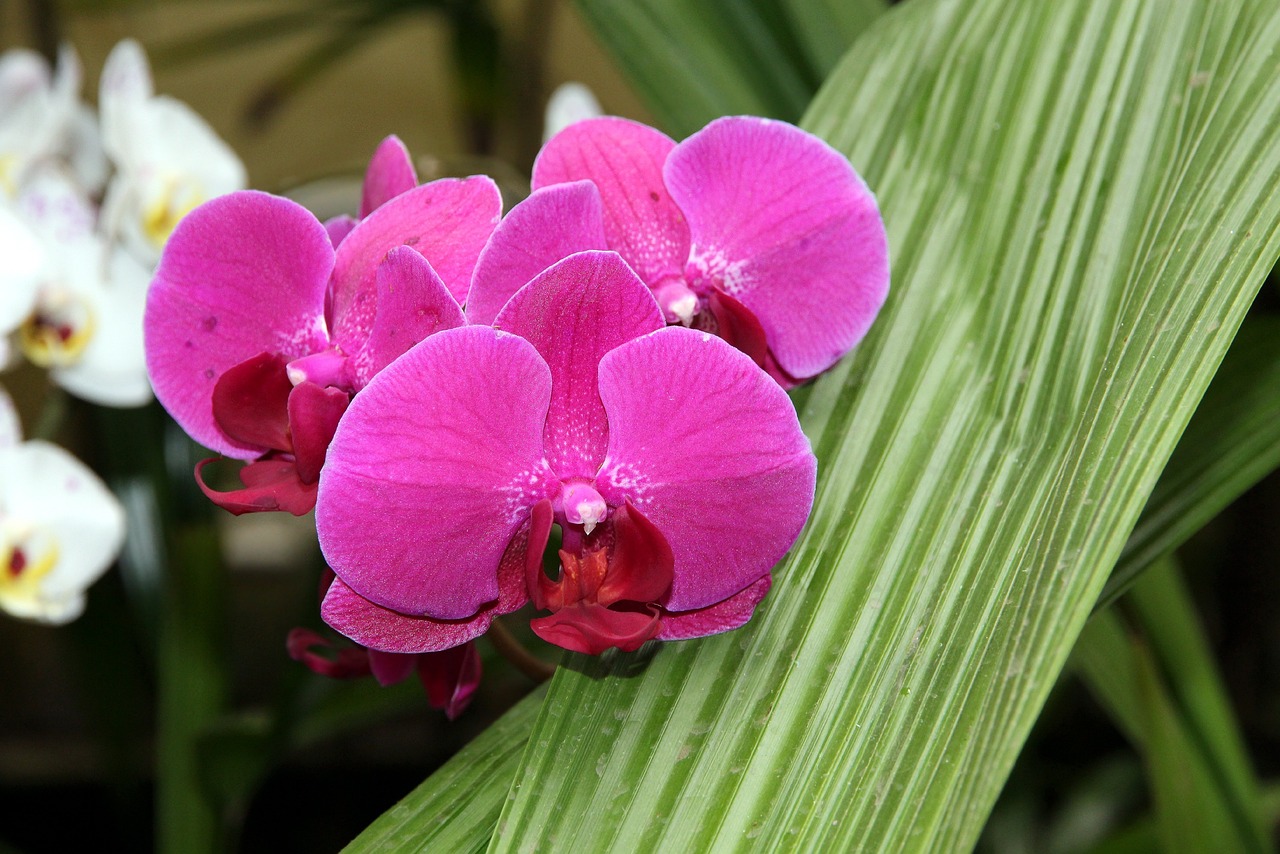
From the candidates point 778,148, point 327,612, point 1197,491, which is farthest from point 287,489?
point 1197,491

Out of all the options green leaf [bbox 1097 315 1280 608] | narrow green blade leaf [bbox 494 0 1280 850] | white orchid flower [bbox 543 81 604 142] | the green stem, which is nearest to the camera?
narrow green blade leaf [bbox 494 0 1280 850]

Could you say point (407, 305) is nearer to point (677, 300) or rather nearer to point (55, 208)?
point (677, 300)

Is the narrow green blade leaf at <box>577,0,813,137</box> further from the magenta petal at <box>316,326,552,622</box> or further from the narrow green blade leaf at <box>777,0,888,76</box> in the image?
the magenta petal at <box>316,326,552,622</box>

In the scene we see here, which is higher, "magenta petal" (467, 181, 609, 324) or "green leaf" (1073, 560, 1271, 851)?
"magenta petal" (467, 181, 609, 324)

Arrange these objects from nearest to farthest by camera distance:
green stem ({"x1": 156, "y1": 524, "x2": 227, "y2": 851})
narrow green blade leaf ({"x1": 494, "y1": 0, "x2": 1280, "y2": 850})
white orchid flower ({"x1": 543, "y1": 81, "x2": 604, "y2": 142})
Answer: narrow green blade leaf ({"x1": 494, "y1": 0, "x2": 1280, "y2": 850}), white orchid flower ({"x1": 543, "y1": 81, "x2": 604, "y2": 142}), green stem ({"x1": 156, "y1": 524, "x2": 227, "y2": 851})

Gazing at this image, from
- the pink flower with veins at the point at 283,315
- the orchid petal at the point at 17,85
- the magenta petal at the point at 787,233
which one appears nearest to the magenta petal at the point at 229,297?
the pink flower with veins at the point at 283,315

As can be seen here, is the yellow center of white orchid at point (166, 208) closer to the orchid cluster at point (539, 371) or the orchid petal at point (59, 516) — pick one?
the orchid petal at point (59, 516)

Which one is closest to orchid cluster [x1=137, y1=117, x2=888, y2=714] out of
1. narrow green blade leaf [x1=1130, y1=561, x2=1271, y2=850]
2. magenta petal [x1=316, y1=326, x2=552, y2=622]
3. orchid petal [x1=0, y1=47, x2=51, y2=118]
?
magenta petal [x1=316, y1=326, x2=552, y2=622]

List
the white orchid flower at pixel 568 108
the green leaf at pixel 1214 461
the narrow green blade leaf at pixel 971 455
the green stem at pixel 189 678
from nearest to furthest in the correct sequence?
the narrow green blade leaf at pixel 971 455 < the green leaf at pixel 1214 461 < the white orchid flower at pixel 568 108 < the green stem at pixel 189 678

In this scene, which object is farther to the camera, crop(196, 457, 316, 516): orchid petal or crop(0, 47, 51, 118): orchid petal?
crop(0, 47, 51, 118): orchid petal
